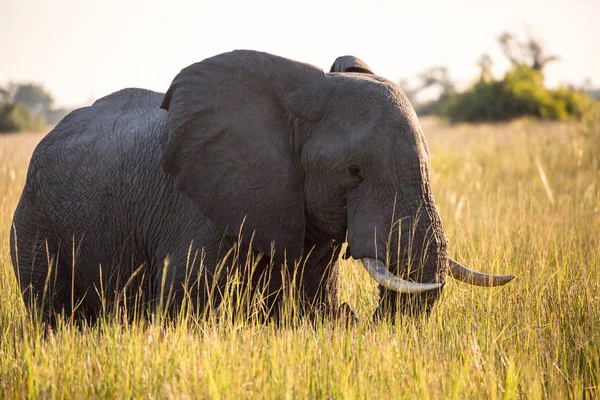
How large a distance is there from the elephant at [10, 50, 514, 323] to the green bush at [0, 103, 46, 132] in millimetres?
31193

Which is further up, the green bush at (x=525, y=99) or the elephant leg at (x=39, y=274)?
the green bush at (x=525, y=99)

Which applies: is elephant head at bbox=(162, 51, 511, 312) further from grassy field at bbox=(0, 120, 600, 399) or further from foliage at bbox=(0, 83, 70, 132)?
foliage at bbox=(0, 83, 70, 132)

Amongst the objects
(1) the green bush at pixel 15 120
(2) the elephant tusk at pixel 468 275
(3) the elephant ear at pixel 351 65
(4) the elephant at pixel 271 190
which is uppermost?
(3) the elephant ear at pixel 351 65

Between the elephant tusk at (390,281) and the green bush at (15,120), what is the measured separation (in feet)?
107

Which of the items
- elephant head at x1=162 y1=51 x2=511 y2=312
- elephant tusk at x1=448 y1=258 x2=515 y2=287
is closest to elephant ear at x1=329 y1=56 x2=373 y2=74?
elephant head at x1=162 y1=51 x2=511 y2=312

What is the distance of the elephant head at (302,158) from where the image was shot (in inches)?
161

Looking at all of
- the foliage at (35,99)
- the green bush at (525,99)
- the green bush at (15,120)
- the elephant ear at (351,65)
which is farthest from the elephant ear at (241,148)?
the foliage at (35,99)

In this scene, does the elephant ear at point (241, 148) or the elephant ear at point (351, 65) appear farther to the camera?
the elephant ear at point (351, 65)

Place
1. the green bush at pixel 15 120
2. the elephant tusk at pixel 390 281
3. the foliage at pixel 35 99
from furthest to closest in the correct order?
the foliage at pixel 35 99, the green bush at pixel 15 120, the elephant tusk at pixel 390 281

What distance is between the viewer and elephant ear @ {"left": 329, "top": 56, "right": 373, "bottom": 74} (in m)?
4.71

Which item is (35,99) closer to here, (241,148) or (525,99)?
(525,99)

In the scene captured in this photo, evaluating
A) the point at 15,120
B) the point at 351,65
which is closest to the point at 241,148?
the point at 351,65

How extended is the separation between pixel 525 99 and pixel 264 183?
92.4 ft

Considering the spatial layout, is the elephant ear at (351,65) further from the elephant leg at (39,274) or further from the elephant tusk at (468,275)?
the elephant leg at (39,274)
